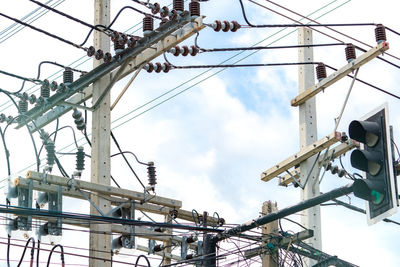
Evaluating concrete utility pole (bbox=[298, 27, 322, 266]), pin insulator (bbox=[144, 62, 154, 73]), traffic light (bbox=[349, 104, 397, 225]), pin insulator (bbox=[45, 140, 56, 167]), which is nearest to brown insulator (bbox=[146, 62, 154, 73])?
pin insulator (bbox=[144, 62, 154, 73])

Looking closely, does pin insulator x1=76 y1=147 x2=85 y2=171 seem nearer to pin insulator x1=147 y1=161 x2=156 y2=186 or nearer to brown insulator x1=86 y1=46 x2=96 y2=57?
pin insulator x1=147 y1=161 x2=156 y2=186

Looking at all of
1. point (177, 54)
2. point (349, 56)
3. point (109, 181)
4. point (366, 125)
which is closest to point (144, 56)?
point (177, 54)

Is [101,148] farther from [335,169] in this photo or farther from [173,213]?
[335,169]

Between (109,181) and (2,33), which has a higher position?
(2,33)

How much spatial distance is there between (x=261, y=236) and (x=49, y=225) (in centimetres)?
358

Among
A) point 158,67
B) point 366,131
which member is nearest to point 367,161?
point 366,131

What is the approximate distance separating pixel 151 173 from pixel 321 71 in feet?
14.8

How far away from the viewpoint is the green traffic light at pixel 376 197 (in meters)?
10.9

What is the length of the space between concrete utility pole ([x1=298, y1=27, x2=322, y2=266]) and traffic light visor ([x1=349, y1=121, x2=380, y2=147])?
8.72 meters

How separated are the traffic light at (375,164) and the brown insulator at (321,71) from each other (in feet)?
32.6

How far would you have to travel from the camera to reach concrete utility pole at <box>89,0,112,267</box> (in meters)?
17.4

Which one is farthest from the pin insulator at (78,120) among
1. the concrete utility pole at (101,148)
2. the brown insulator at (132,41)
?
the brown insulator at (132,41)

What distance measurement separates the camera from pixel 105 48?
1869 cm

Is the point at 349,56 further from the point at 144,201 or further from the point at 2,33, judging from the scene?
the point at 2,33
